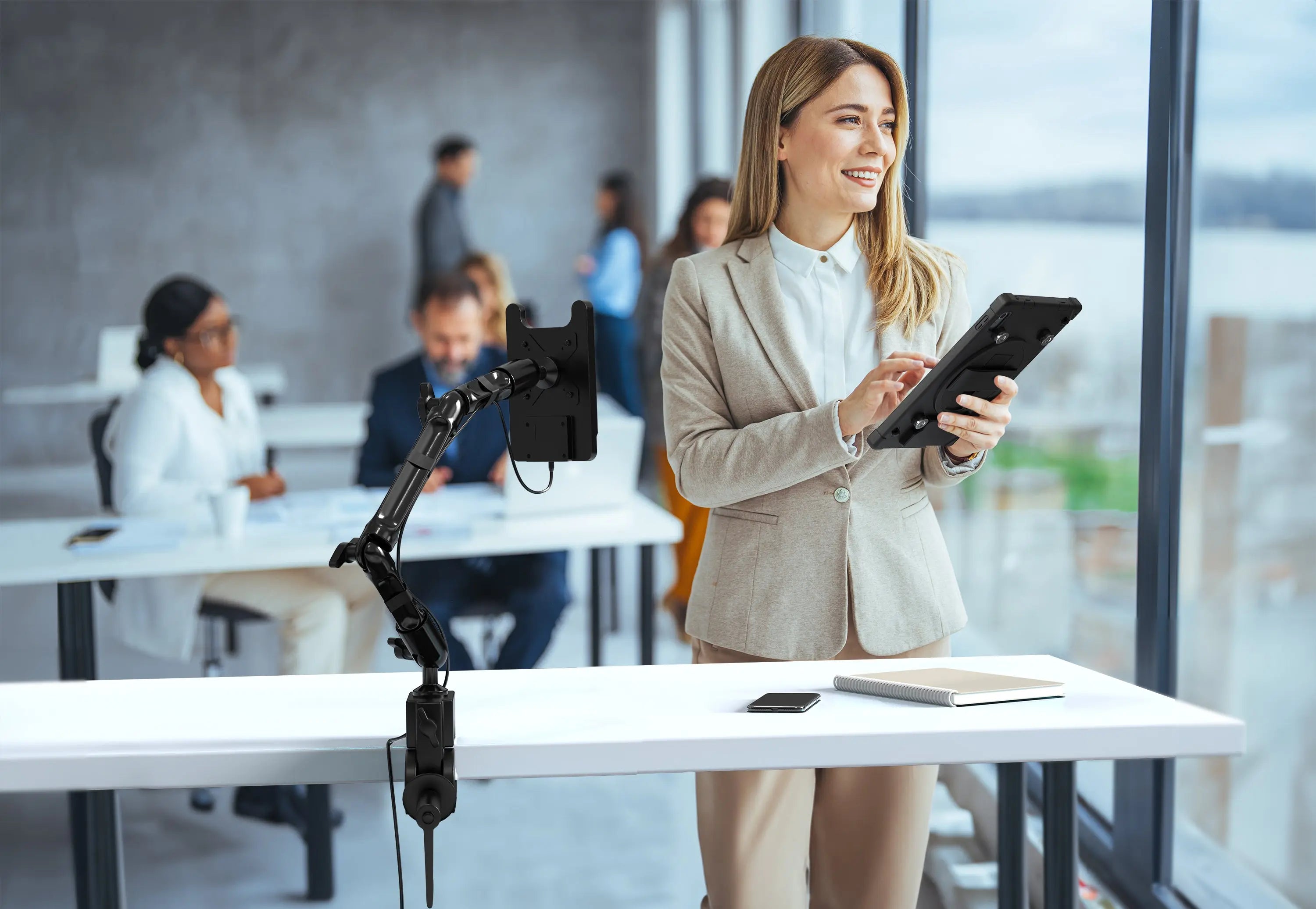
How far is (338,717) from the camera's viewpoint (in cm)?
139

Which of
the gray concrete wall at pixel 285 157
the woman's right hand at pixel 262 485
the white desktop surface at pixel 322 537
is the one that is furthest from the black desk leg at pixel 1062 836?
the gray concrete wall at pixel 285 157

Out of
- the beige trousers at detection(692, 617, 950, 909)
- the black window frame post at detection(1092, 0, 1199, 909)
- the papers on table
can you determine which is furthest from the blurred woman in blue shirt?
the beige trousers at detection(692, 617, 950, 909)

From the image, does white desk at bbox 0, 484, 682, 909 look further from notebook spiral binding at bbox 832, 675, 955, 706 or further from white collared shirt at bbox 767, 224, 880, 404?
notebook spiral binding at bbox 832, 675, 955, 706

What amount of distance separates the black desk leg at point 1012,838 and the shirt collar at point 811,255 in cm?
69

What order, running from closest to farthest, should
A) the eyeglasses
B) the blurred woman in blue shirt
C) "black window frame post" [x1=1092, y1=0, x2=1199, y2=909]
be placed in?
"black window frame post" [x1=1092, y1=0, x2=1199, y2=909] → the eyeglasses → the blurred woman in blue shirt

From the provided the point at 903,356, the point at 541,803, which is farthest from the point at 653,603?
the point at 903,356

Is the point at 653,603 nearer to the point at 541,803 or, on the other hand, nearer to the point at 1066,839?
the point at 541,803

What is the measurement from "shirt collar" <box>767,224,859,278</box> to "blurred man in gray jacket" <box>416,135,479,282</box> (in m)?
6.30

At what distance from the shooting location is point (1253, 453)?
1.93m

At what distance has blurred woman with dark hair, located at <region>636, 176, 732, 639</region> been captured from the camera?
3906 millimetres

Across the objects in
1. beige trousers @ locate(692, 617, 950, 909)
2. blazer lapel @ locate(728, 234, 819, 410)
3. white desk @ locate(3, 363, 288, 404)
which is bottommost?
beige trousers @ locate(692, 617, 950, 909)

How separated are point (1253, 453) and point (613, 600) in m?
2.69

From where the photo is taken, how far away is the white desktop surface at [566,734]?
1282 millimetres

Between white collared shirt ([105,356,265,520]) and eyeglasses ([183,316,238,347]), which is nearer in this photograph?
white collared shirt ([105,356,265,520])
